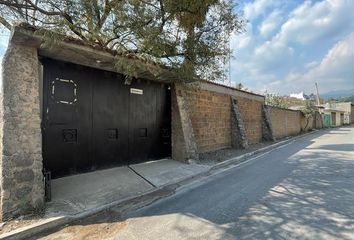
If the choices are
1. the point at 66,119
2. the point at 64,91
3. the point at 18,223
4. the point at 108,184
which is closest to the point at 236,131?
→ the point at 108,184

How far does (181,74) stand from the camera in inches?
286

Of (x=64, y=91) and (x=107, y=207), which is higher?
(x=64, y=91)

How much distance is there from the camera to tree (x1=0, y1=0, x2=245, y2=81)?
5.33 metres

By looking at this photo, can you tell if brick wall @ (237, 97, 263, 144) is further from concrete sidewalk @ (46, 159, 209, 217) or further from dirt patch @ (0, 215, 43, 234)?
dirt patch @ (0, 215, 43, 234)

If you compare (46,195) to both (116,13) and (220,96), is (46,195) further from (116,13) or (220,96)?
(220,96)

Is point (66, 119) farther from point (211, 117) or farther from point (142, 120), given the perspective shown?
point (211, 117)

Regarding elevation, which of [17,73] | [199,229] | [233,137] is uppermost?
[17,73]

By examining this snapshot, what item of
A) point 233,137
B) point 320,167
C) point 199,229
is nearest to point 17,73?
point 199,229

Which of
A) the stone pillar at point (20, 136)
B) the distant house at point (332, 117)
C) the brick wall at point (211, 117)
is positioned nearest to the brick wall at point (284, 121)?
the brick wall at point (211, 117)

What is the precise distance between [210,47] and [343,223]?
479 cm

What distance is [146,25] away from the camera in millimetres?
5578

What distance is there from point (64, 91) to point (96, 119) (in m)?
1.13

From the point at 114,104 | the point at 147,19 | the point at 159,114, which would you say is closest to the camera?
the point at 147,19

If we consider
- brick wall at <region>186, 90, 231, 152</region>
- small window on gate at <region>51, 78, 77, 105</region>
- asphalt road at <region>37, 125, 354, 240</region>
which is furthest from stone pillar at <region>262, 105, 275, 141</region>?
small window on gate at <region>51, 78, 77, 105</region>
